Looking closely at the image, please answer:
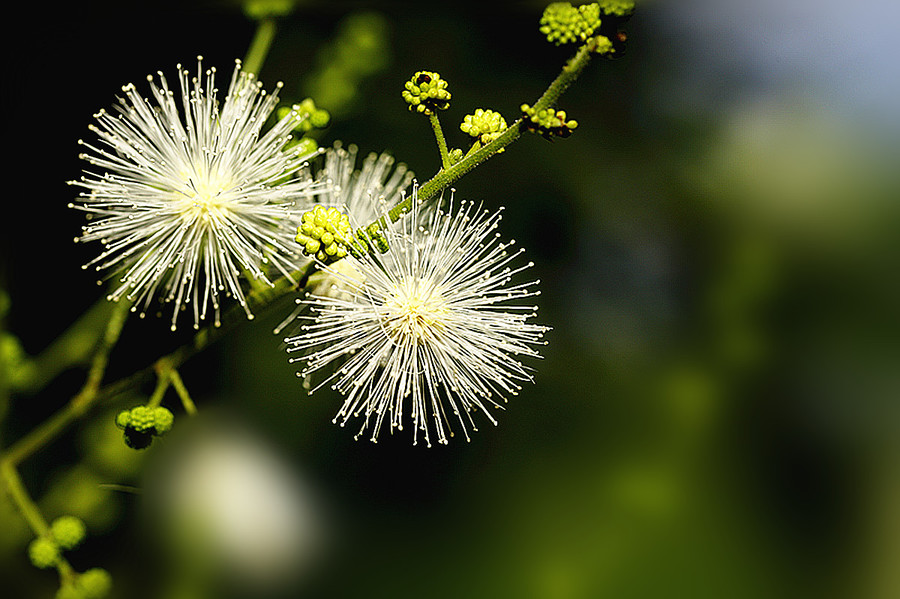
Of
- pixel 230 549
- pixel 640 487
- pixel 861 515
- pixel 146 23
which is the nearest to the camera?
pixel 146 23

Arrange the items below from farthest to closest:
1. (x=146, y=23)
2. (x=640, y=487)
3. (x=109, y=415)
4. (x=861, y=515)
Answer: (x=861, y=515)
(x=640, y=487)
(x=146, y=23)
(x=109, y=415)

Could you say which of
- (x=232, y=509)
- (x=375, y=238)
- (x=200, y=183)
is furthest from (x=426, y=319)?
(x=232, y=509)

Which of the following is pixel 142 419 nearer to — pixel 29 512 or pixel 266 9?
pixel 29 512

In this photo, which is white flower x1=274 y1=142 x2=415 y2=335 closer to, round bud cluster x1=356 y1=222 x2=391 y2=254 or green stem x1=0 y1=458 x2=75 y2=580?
round bud cluster x1=356 y1=222 x2=391 y2=254

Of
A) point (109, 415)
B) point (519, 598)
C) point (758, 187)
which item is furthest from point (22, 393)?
point (758, 187)

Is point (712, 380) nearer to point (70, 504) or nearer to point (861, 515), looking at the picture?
point (861, 515)

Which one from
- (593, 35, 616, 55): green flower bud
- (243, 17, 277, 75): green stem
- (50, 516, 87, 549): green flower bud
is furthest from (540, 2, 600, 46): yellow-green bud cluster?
(50, 516, 87, 549): green flower bud

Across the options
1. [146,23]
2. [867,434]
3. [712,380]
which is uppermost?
[867,434]
